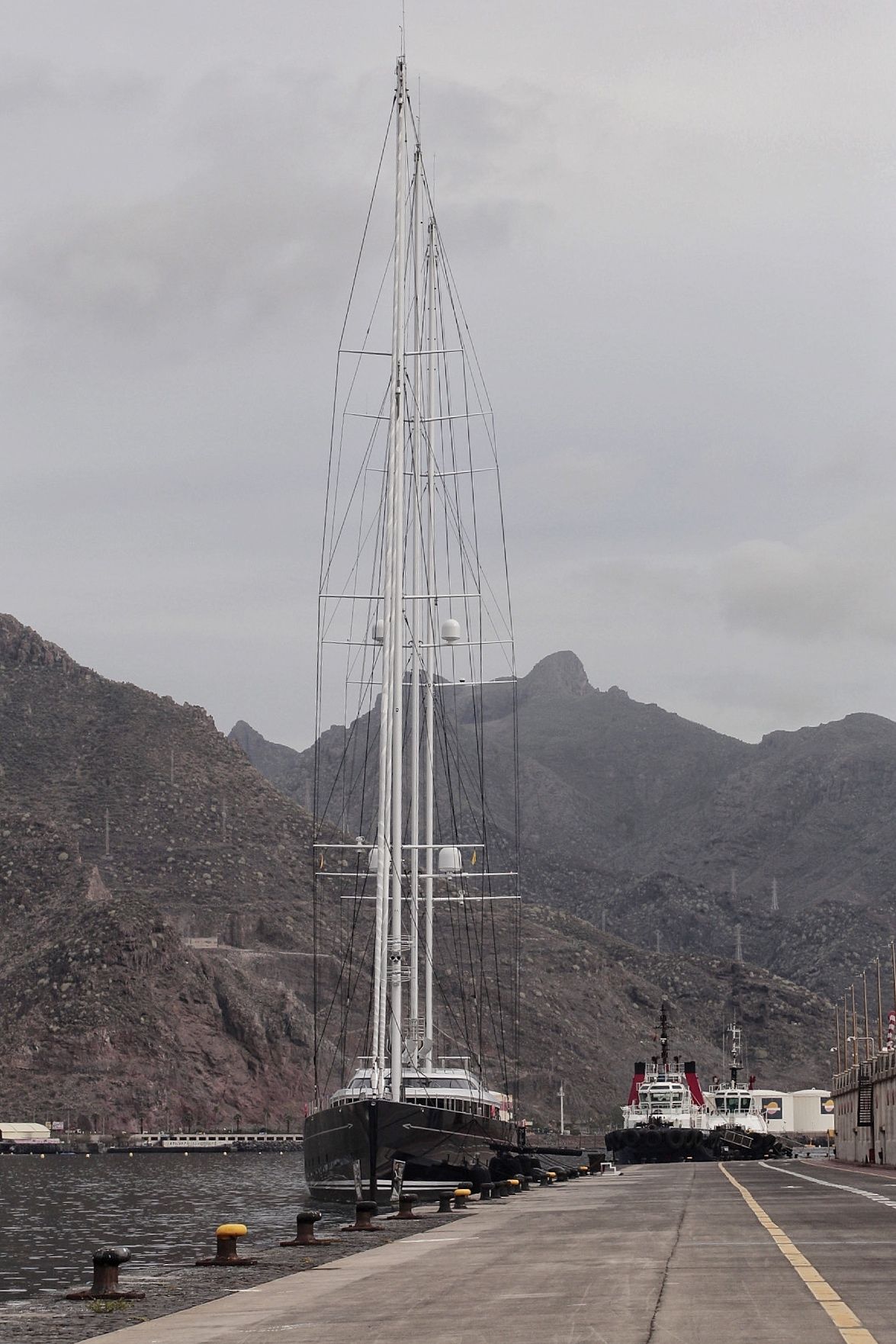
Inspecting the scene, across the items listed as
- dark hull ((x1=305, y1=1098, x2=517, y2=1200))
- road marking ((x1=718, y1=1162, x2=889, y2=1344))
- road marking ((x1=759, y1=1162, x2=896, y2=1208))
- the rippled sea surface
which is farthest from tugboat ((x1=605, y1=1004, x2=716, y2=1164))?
road marking ((x1=718, y1=1162, x2=889, y2=1344))

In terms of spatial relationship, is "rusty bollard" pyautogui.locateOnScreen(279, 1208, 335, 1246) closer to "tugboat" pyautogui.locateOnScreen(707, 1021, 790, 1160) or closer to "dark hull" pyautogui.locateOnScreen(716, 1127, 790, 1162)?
"tugboat" pyautogui.locateOnScreen(707, 1021, 790, 1160)

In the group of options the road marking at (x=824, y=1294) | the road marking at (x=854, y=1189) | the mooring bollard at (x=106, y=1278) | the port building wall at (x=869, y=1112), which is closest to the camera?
the road marking at (x=824, y=1294)

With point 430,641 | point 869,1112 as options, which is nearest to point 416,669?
point 430,641

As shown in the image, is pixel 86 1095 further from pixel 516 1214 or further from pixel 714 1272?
pixel 714 1272

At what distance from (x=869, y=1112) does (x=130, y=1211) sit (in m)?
40.7

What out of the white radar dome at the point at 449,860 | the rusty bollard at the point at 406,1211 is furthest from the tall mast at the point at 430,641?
the rusty bollard at the point at 406,1211

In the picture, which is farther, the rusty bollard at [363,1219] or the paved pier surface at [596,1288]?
the rusty bollard at [363,1219]

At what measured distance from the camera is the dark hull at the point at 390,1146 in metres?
51.5

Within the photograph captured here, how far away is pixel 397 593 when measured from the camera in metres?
57.7

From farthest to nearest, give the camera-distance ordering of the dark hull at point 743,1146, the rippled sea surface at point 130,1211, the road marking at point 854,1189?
the dark hull at point 743,1146 < the rippled sea surface at point 130,1211 < the road marking at point 854,1189

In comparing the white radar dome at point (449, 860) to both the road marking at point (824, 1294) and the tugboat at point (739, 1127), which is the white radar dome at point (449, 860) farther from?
the road marking at point (824, 1294)

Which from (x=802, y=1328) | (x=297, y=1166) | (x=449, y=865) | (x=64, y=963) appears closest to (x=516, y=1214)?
(x=802, y=1328)

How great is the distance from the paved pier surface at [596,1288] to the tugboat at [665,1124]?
69.3m

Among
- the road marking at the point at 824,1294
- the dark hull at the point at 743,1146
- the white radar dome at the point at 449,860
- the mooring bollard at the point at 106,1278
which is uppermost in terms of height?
the white radar dome at the point at 449,860
